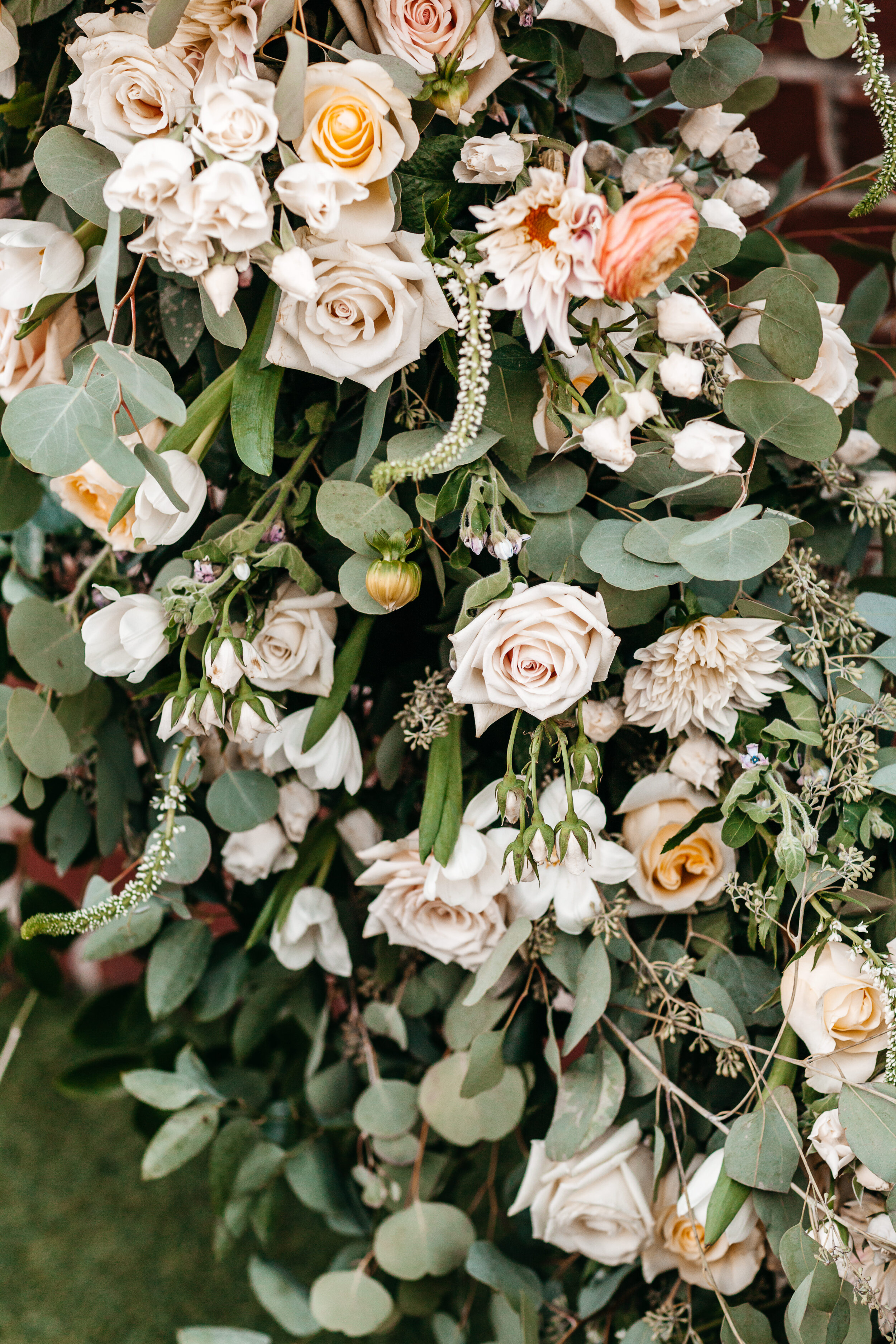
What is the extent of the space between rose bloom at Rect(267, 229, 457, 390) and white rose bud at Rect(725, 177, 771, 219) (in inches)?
7.5

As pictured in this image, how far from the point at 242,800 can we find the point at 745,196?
0.41 metres

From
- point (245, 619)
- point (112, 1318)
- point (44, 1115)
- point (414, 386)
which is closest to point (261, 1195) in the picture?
point (112, 1318)

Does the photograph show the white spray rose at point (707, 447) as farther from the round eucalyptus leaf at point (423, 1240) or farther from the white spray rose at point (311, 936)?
the round eucalyptus leaf at point (423, 1240)

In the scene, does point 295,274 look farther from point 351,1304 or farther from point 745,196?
point 351,1304

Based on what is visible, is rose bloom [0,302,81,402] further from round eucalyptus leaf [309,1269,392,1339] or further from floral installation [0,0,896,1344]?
round eucalyptus leaf [309,1269,392,1339]

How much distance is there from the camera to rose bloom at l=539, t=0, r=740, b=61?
36 centimetres

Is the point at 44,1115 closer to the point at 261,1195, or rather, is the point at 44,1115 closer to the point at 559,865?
the point at 261,1195

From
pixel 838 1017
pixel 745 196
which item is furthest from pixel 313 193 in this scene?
pixel 838 1017

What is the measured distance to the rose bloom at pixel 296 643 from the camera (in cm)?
43

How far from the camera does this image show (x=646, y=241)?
310mm

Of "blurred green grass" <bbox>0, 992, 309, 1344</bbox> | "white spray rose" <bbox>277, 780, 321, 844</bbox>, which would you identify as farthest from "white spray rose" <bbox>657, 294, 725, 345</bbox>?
"blurred green grass" <bbox>0, 992, 309, 1344</bbox>

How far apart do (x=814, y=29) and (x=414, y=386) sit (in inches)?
9.6

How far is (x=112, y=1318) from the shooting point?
2.24 feet

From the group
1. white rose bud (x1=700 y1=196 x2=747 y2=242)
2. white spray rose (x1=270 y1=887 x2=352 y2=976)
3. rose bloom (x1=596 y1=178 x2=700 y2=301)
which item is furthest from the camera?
white spray rose (x1=270 y1=887 x2=352 y2=976)
